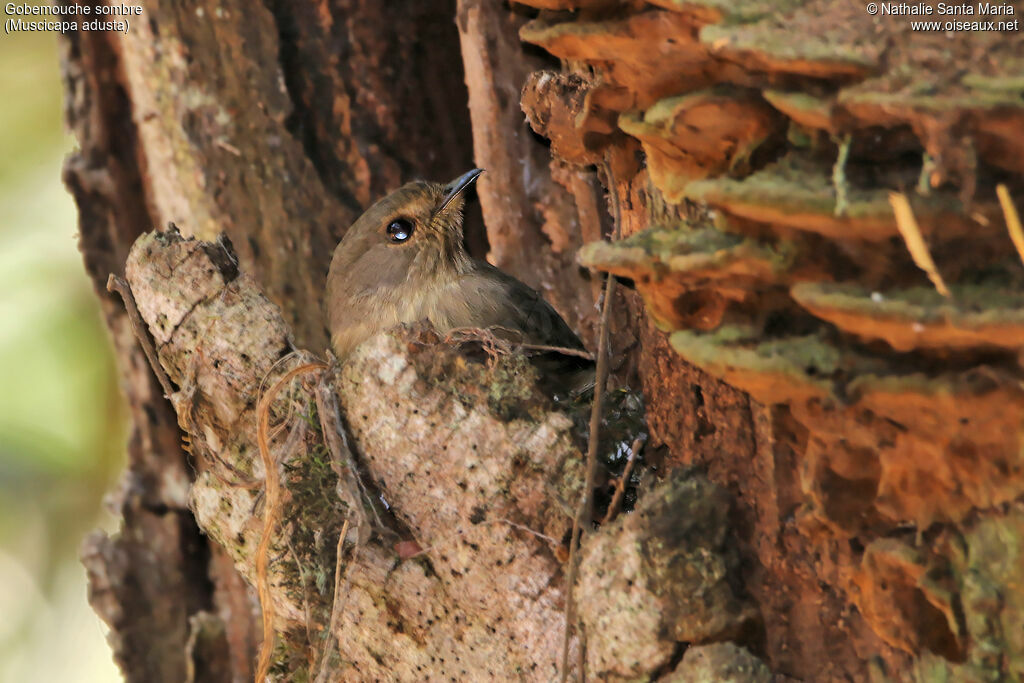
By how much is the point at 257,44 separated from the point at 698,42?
2.64 meters

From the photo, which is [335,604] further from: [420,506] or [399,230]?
[399,230]

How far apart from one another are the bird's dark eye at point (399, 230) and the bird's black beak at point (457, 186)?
0.13 meters

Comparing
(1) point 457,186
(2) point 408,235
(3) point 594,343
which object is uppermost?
(1) point 457,186

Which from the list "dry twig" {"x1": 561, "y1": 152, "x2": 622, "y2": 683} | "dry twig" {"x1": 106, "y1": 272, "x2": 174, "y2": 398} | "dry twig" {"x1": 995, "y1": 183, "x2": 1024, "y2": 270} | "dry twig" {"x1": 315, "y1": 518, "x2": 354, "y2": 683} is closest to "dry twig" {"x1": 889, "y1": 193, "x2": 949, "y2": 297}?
"dry twig" {"x1": 995, "y1": 183, "x2": 1024, "y2": 270}

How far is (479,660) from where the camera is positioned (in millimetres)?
2662

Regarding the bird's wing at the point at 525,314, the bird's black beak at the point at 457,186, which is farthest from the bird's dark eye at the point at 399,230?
the bird's wing at the point at 525,314

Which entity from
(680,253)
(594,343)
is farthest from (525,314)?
(680,253)

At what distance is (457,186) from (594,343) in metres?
0.80

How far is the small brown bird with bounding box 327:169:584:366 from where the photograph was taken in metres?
4.30

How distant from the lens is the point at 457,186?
4438mm

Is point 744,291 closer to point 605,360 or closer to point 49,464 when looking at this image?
point 605,360

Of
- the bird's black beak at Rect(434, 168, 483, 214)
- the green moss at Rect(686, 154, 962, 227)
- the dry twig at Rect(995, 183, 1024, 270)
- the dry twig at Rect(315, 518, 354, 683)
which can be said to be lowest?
the dry twig at Rect(315, 518, 354, 683)

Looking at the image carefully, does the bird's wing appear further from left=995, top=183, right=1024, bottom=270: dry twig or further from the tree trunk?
left=995, top=183, right=1024, bottom=270: dry twig

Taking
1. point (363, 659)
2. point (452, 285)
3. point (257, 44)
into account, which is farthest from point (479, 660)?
point (257, 44)
